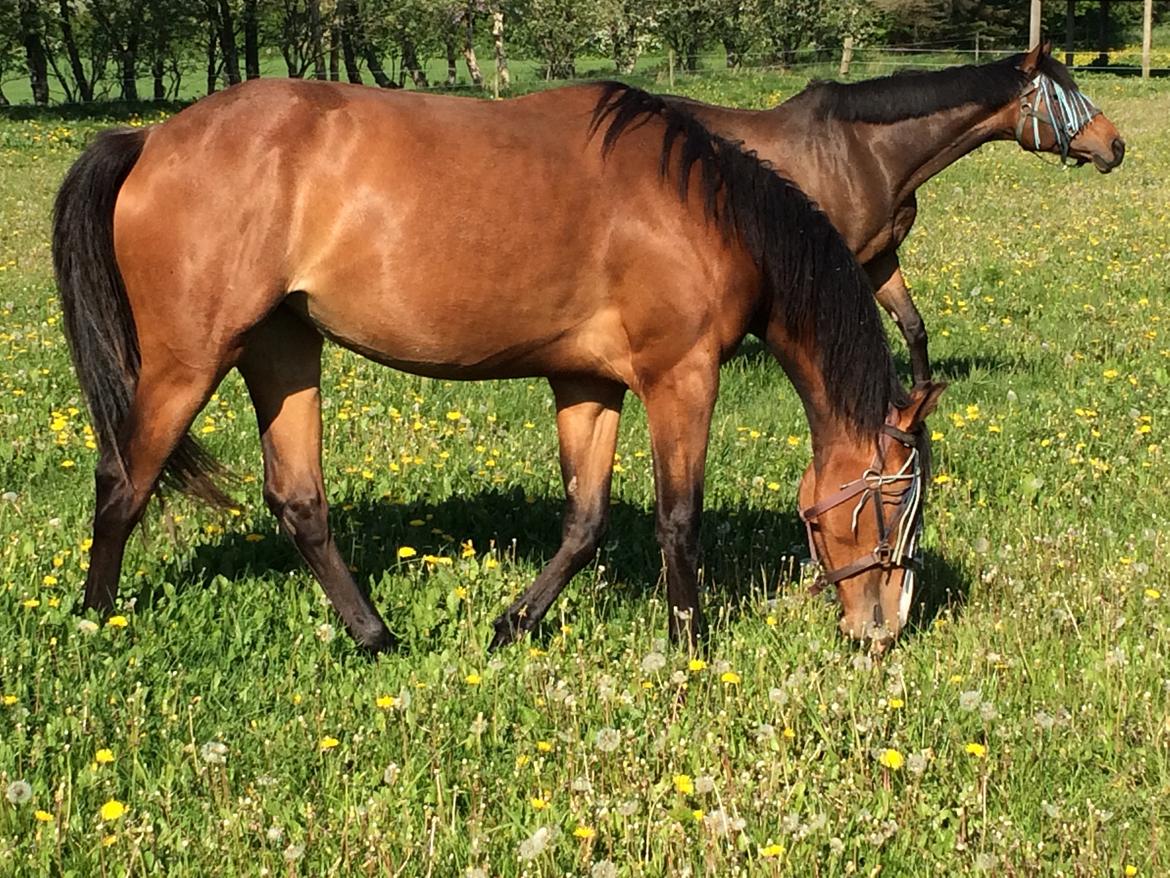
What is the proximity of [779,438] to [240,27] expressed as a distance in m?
40.3

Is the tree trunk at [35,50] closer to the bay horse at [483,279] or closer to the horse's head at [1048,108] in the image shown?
the horse's head at [1048,108]

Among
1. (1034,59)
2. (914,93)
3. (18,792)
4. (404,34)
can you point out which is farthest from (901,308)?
(404,34)

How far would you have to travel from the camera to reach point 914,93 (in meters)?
8.31

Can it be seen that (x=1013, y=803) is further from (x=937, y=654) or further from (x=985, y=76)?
(x=985, y=76)

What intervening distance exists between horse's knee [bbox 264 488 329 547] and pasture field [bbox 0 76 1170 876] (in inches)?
10.6

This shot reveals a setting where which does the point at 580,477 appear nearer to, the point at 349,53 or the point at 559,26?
the point at 349,53

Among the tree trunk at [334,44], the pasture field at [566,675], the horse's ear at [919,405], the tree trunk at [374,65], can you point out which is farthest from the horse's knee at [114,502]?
the tree trunk at [374,65]

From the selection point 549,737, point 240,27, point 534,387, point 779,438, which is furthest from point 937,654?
point 240,27

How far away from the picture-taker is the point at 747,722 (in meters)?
4.04

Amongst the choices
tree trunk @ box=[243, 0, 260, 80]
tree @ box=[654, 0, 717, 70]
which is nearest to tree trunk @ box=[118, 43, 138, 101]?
tree trunk @ box=[243, 0, 260, 80]

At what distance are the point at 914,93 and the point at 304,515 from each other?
529cm

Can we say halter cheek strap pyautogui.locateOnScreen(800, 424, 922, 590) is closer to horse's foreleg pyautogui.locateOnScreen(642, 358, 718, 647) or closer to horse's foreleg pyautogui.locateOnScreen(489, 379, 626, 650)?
horse's foreleg pyautogui.locateOnScreen(642, 358, 718, 647)

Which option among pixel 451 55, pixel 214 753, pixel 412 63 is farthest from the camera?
pixel 451 55

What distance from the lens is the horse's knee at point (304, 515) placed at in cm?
499
